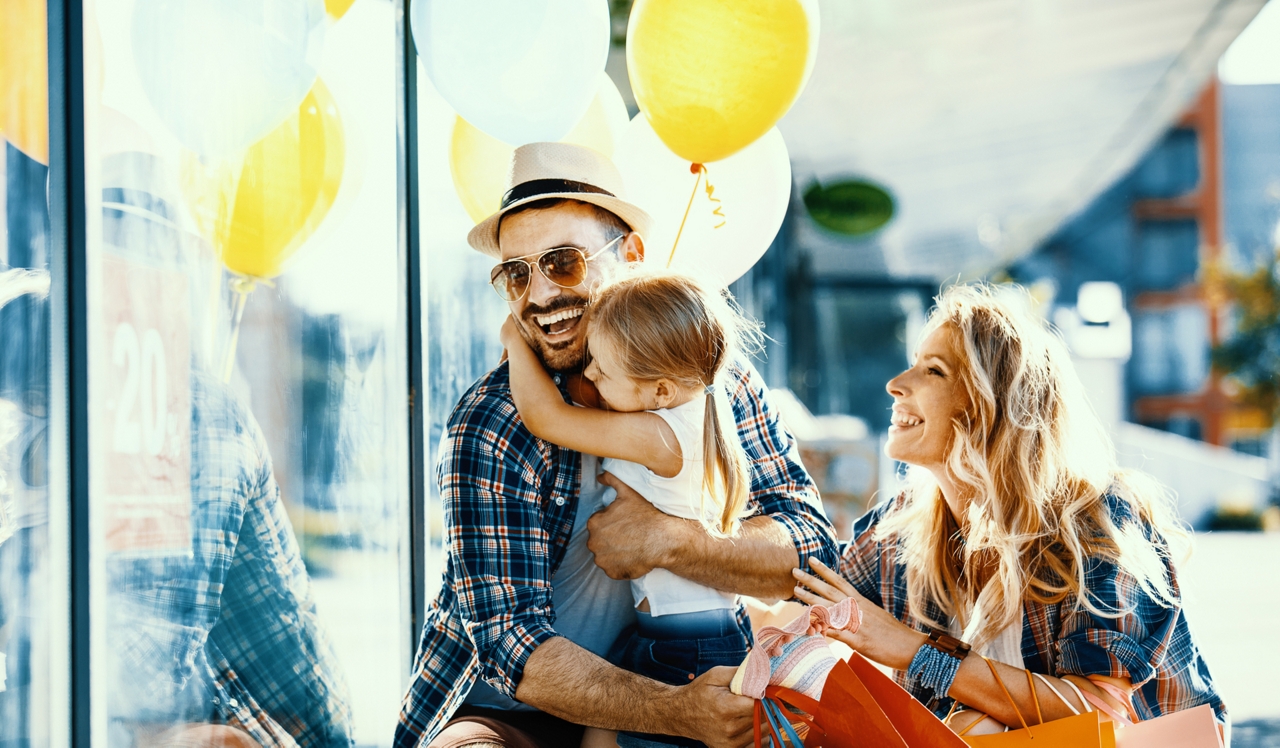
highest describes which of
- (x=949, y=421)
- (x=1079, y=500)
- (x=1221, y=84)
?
(x=1221, y=84)

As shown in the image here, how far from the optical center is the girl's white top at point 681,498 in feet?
6.19

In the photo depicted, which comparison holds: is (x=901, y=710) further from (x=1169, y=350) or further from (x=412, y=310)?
(x=1169, y=350)

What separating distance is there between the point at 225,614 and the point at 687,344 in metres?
0.94

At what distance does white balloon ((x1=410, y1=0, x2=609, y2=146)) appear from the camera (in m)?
2.23

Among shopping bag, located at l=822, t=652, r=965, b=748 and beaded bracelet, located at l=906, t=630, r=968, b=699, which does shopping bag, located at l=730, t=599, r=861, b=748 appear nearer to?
shopping bag, located at l=822, t=652, r=965, b=748

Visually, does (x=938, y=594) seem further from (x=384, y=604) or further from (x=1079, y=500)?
(x=384, y=604)

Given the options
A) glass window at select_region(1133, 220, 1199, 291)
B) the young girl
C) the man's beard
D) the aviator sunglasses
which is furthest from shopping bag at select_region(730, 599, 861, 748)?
glass window at select_region(1133, 220, 1199, 291)

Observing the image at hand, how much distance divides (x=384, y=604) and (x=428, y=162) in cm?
133

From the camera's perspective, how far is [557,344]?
2033 mm

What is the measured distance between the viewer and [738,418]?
214 cm

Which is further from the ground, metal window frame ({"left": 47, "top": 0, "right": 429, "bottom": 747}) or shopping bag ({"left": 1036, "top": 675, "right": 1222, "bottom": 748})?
metal window frame ({"left": 47, "top": 0, "right": 429, "bottom": 747})

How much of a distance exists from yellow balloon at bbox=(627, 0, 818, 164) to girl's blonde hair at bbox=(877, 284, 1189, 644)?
0.67 meters

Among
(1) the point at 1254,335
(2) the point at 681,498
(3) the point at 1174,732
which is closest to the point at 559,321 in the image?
(2) the point at 681,498

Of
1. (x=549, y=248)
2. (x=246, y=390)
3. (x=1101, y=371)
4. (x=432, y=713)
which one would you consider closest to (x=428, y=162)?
(x=549, y=248)
